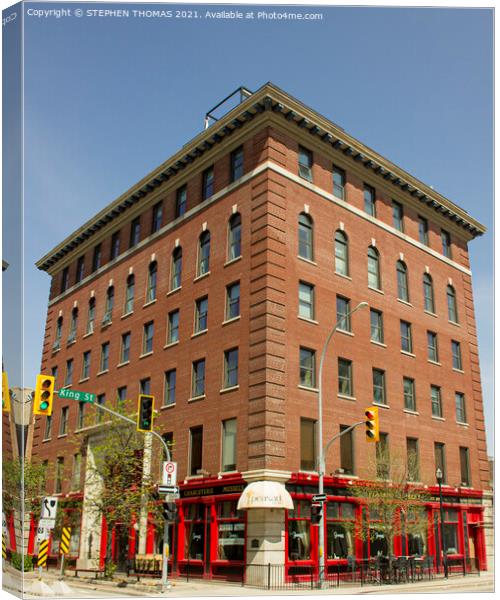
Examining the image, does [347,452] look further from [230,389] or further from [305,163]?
[305,163]

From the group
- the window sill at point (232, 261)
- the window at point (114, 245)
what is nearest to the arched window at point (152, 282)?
the window at point (114, 245)

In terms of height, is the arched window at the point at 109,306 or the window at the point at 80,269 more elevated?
the window at the point at 80,269

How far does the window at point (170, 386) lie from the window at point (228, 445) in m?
5.58

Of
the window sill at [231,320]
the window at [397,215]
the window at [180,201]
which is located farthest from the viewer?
the window at [397,215]

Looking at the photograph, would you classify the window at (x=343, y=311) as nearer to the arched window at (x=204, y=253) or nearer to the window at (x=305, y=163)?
the window at (x=305, y=163)

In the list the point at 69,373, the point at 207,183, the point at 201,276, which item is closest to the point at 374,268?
the point at 201,276

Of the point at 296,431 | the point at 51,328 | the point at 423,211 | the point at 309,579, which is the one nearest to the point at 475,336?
the point at 423,211

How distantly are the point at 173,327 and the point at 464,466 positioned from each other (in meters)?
20.2

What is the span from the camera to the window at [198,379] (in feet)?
119

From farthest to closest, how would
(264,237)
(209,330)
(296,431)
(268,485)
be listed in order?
1. (209,330)
2. (264,237)
3. (296,431)
4. (268,485)

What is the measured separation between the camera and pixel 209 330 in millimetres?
36438

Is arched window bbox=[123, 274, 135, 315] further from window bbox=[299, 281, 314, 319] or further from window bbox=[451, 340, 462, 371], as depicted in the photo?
window bbox=[451, 340, 462, 371]

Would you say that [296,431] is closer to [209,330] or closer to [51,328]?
[209,330]

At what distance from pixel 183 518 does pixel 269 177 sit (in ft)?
58.7
